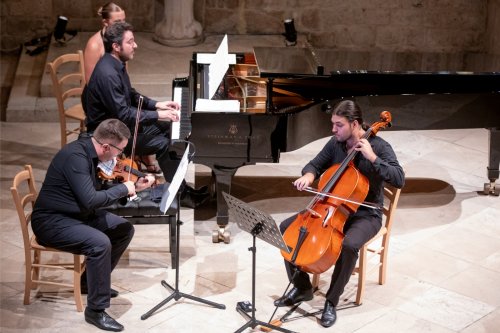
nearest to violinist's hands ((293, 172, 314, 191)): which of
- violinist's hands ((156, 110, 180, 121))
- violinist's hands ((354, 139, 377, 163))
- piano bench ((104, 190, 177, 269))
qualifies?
violinist's hands ((354, 139, 377, 163))

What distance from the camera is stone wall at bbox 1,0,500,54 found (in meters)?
10.8

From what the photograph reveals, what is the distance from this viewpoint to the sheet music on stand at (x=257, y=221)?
16.8 feet

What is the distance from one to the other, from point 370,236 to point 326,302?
51cm

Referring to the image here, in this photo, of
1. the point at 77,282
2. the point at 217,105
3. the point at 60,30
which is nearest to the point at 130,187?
the point at 77,282

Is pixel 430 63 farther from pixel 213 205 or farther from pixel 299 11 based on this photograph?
pixel 213 205

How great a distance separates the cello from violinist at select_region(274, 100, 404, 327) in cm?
12

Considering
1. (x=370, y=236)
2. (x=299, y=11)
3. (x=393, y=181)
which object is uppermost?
(x=299, y=11)

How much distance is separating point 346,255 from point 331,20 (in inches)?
235

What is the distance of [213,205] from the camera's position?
7.41 metres

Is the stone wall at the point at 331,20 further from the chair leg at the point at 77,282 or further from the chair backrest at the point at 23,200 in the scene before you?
the chair leg at the point at 77,282

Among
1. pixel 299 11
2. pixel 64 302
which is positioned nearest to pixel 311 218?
pixel 64 302

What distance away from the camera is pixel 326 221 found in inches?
218

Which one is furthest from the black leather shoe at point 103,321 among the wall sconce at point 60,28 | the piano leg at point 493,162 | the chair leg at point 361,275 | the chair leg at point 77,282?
the wall sconce at point 60,28

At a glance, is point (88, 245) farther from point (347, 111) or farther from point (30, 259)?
point (347, 111)
